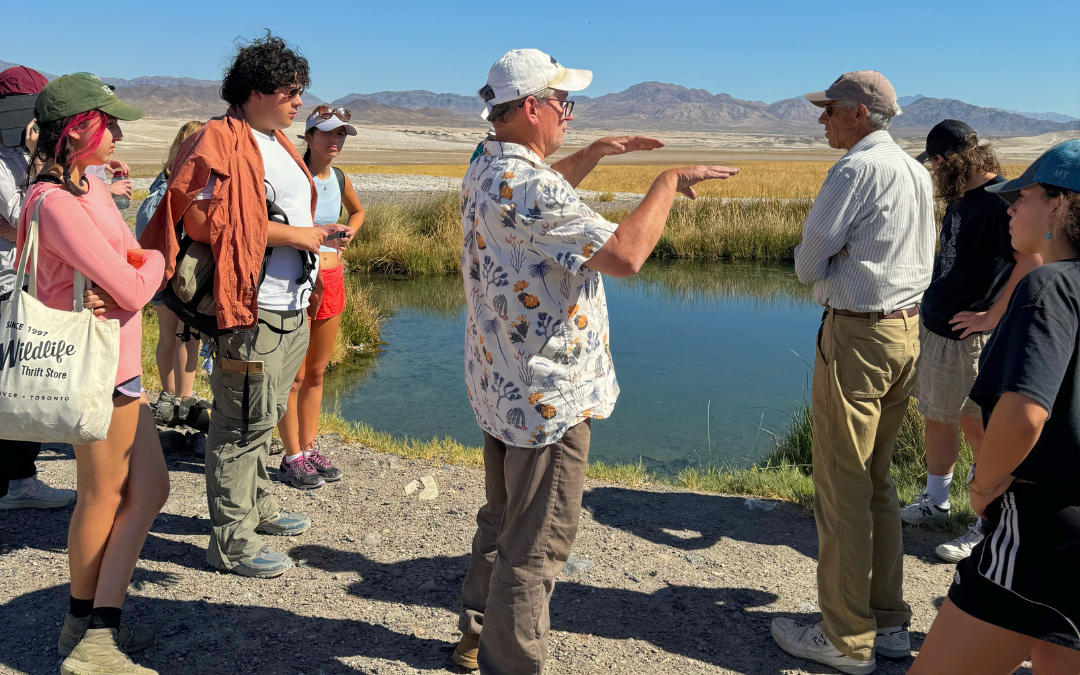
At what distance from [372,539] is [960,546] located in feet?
Result: 8.69

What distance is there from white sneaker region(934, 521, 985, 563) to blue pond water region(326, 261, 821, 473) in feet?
10.1

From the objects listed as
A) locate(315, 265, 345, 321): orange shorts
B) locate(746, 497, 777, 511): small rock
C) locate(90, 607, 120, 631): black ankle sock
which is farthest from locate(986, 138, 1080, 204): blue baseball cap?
locate(315, 265, 345, 321): orange shorts

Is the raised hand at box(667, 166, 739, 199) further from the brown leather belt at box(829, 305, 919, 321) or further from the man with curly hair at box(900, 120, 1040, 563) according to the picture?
the man with curly hair at box(900, 120, 1040, 563)

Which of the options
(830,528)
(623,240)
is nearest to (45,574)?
(623,240)

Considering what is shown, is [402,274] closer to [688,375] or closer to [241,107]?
[688,375]

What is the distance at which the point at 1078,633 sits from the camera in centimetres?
169

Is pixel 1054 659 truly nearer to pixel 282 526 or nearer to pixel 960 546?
pixel 960 546

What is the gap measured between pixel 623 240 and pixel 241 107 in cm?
187

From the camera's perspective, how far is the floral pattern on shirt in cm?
208

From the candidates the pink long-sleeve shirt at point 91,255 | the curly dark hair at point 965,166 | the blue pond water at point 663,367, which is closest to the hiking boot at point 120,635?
the pink long-sleeve shirt at point 91,255

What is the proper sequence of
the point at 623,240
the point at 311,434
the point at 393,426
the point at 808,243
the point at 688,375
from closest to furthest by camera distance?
the point at 623,240
the point at 808,243
the point at 311,434
the point at 393,426
the point at 688,375

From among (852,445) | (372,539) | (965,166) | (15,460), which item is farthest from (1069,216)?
(15,460)

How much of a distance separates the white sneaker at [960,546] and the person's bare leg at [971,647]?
1.94 m

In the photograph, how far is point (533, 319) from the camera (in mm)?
2186
